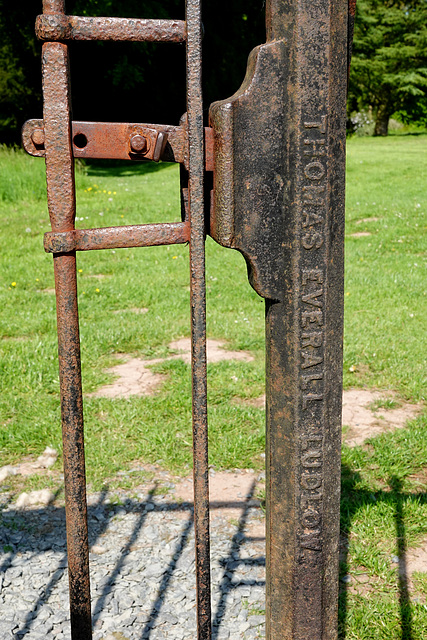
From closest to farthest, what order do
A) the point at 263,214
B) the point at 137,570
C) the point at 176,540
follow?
the point at 263,214, the point at 137,570, the point at 176,540

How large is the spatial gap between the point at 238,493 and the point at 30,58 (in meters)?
17.7

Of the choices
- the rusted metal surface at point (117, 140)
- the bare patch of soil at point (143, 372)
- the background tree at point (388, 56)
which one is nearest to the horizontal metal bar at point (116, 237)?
the rusted metal surface at point (117, 140)

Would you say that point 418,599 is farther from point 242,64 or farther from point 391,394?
point 242,64

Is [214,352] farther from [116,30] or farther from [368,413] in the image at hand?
[116,30]

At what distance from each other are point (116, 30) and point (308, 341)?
2.26 ft

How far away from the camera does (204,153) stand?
4.19 feet

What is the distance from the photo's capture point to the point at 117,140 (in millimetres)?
1244

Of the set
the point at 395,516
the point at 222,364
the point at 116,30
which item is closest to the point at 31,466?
the point at 222,364

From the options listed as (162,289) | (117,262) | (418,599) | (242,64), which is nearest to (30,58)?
(242,64)

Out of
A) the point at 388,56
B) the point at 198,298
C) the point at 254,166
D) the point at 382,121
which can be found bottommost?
the point at 198,298

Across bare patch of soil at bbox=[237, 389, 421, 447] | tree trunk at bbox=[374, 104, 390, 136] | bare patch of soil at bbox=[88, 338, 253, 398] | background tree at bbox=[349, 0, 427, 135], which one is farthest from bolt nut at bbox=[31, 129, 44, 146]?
tree trunk at bbox=[374, 104, 390, 136]

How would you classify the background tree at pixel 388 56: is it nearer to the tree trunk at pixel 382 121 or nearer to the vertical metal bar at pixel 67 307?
the tree trunk at pixel 382 121

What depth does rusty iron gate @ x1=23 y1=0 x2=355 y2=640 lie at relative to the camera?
122cm

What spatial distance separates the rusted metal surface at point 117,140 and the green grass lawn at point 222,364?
6.59ft
